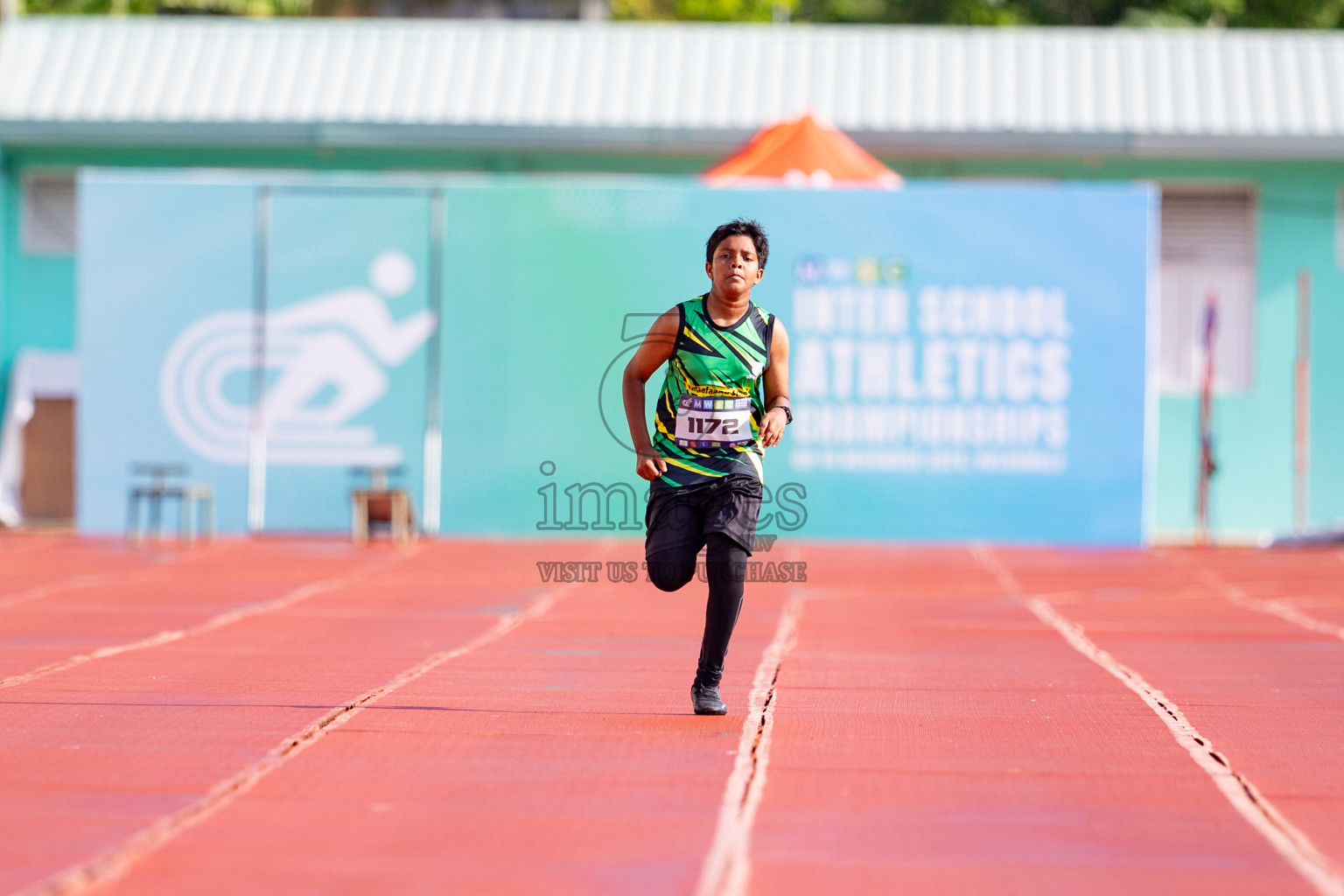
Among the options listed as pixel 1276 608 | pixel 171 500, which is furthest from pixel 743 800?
pixel 171 500

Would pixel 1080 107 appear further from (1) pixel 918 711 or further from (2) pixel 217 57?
(1) pixel 918 711

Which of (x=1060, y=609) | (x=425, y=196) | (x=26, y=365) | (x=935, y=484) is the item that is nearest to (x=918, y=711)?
(x=1060, y=609)

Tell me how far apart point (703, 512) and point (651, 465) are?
11.2 inches

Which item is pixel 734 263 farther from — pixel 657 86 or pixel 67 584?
pixel 657 86

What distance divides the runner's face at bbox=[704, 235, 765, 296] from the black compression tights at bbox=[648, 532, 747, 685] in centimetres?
94

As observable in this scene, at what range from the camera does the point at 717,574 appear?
6340 millimetres

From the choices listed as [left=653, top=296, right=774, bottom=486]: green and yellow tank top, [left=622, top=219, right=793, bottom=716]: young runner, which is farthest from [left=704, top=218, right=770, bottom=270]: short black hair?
[left=653, top=296, right=774, bottom=486]: green and yellow tank top

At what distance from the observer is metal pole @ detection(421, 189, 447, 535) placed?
16859mm

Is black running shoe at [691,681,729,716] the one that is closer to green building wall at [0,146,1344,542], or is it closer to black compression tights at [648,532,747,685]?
black compression tights at [648,532,747,685]

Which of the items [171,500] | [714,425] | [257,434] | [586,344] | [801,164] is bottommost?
[171,500]

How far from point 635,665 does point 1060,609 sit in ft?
13.3

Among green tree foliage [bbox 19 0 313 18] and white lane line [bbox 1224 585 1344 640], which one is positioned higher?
green tree foliage [bbox 19 0 313 18]

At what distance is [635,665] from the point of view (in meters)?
8.25

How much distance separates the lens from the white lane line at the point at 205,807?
13.5 ft
